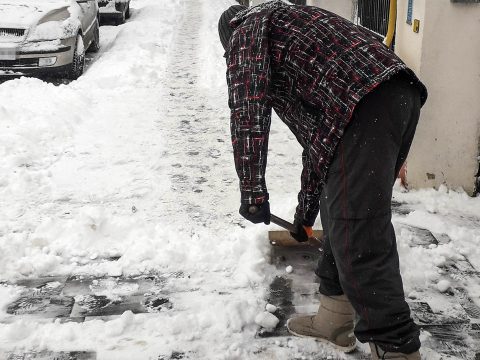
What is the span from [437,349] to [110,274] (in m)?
1.79

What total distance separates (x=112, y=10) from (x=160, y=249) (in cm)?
1139

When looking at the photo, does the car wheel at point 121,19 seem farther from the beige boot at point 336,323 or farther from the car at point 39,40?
the beige boot at point 336,323

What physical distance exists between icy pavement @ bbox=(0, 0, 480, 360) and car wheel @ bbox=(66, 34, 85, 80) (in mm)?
1812

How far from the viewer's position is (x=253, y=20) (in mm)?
2287

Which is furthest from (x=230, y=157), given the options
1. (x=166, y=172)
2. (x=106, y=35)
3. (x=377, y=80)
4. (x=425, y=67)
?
(x=106, y=35)

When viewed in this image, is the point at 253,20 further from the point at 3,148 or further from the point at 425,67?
the point at 3,148

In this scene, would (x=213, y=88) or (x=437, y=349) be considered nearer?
(x=437, y=349)

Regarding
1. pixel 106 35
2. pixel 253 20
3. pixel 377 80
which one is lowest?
pixel 106 35

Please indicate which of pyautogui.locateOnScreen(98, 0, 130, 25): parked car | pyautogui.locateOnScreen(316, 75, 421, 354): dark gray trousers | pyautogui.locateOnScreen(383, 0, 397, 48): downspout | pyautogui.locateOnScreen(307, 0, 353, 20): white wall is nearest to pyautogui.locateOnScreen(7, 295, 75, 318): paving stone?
pyautogui.locateOnScreen(316, 75, 421, 354): dark gray trousers

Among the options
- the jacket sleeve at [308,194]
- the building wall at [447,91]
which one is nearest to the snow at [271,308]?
the jacket sleeve at [308,194]

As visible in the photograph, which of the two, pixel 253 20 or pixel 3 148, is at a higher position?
pixel 253 20

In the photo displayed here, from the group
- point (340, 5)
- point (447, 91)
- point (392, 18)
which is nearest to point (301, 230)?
point (447, 91)

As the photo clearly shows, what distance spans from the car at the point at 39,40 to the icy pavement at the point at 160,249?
1453mm

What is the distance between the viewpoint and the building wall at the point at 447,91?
4023mm
